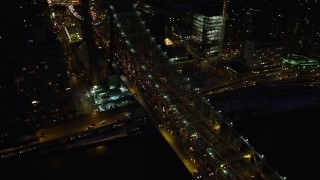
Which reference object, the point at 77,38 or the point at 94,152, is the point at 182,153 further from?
the point at 77,38

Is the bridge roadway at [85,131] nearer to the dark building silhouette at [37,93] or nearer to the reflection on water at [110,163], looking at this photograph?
the reflection on water at [110,163]

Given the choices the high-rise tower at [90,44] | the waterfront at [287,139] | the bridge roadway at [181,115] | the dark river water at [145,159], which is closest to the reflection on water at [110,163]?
the dark river water at [145,159]

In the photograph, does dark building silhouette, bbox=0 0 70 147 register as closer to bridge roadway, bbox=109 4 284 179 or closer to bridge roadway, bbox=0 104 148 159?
bridge roadway, bbox=0 104 148 159

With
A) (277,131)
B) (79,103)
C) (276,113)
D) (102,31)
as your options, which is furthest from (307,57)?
(79,103)

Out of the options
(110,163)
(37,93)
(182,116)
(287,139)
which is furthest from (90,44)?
(287,139)

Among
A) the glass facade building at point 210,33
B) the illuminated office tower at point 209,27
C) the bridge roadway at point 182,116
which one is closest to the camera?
the bridge roadway at point 182,116

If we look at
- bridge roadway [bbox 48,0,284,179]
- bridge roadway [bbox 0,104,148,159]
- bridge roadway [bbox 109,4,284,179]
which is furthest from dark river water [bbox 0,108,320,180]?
bridge roadway [bbox 109,4,284,179]
